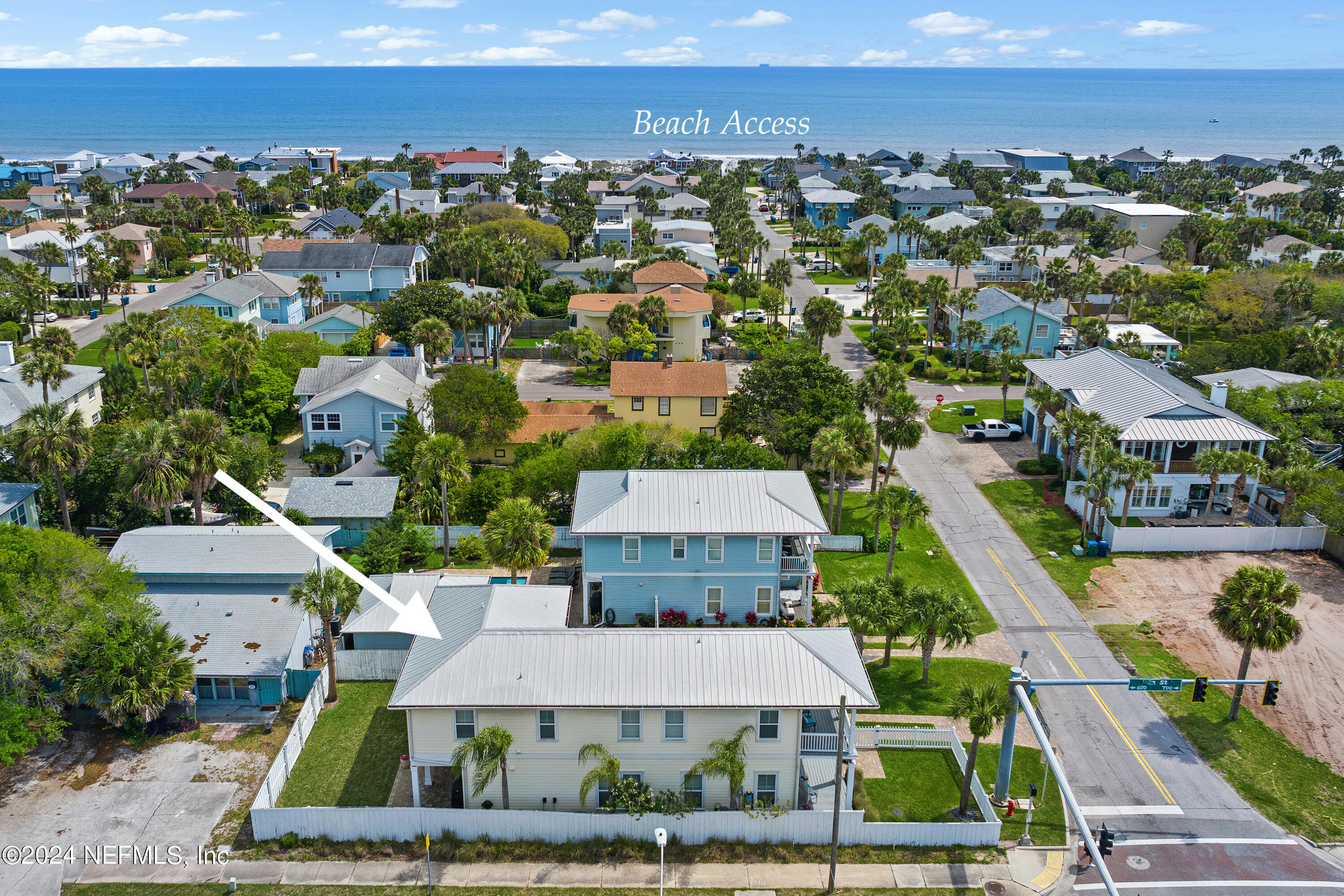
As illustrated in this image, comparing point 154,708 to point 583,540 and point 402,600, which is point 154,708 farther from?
point 583,540

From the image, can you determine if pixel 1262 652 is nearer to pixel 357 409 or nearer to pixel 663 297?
Answer: pixel 357 409

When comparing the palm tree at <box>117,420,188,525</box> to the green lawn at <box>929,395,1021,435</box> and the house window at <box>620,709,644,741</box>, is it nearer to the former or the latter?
the house window at <box>620,709,644,741</box>

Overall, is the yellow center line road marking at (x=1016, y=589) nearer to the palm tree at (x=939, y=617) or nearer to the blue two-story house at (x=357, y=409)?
the palm tree at (x=939, y=617)

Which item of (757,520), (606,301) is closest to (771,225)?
(606,301)

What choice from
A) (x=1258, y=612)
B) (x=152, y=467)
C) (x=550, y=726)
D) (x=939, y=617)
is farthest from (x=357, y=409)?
(x=1258, y=612)

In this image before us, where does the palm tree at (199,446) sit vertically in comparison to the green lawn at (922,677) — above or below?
above

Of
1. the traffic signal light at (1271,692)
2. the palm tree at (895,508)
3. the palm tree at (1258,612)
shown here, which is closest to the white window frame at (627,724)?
the palm tree at (895,508)
